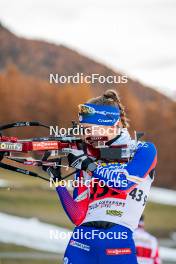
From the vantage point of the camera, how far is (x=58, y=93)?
8430 mm

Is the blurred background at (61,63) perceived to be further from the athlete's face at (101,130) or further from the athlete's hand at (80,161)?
the athlete's hand at (80,161)

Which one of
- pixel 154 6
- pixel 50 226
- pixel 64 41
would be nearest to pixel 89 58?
pixel 64 41

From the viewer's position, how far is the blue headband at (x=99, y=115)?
355 cm

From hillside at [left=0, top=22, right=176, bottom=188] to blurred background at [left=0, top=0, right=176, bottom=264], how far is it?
13 mm

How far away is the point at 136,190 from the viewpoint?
3500mm

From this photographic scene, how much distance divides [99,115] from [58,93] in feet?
16.1

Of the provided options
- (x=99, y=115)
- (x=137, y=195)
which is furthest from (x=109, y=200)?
(x=99, y=115)

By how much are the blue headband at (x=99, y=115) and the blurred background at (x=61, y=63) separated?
3521 millimetres

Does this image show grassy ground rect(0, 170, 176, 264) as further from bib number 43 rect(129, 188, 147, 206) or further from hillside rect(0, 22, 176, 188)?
bib number 43 rect(129, 188, 147, 206)

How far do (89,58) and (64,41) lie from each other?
0.36 metres

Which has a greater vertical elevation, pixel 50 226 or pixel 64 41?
pixel 64 41

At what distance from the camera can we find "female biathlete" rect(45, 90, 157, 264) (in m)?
3.47

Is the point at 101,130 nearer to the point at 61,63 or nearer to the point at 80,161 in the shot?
the point at 80,161

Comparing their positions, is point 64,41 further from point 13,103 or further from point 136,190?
point 136,190
